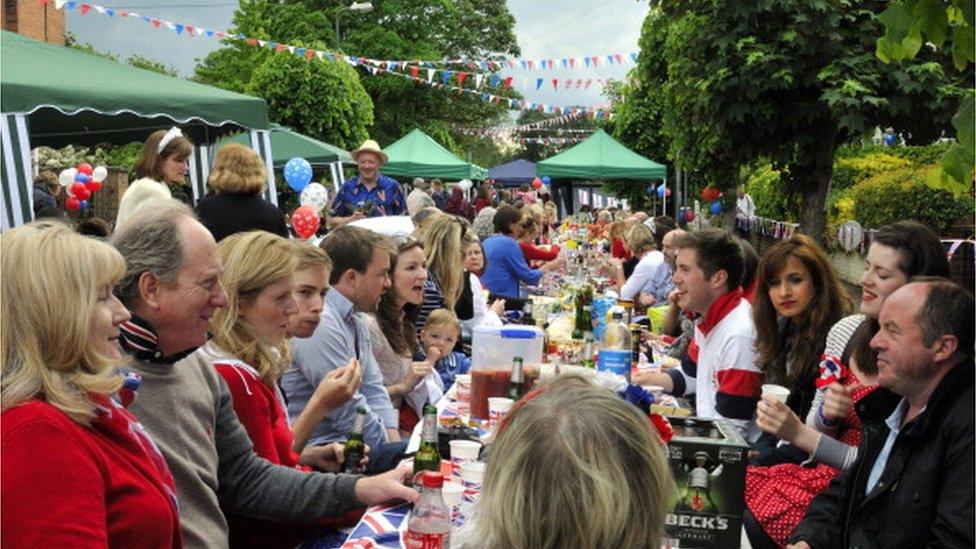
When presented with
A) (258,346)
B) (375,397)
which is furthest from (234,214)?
(258,346)

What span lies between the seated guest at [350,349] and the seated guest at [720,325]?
4.13ft

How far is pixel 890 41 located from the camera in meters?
2.93

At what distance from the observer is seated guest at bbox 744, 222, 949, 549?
11.0ft

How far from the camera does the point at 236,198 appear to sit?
6879 mm

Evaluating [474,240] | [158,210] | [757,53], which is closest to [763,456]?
[158,210]

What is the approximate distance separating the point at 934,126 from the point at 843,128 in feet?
2.45

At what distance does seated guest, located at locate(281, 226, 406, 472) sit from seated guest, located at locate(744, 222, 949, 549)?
4.48 ft

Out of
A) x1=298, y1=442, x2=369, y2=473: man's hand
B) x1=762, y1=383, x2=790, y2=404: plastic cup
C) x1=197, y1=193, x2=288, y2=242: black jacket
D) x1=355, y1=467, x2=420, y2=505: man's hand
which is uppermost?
x1=197, y1=193, x2=288, y2=242: black jacket

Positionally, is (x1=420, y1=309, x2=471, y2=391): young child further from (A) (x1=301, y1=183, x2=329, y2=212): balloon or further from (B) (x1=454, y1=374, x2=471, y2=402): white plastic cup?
(A) (x1=301, y1=183, x2=329, y2=212): balloon

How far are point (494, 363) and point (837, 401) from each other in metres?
1.26

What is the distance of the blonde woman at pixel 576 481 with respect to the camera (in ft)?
4.78

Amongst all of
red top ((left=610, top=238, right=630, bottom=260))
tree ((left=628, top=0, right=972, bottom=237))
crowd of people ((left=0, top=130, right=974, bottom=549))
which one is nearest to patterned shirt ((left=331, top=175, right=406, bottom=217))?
tree ((left=628, top=0, right=972, bottom=237))

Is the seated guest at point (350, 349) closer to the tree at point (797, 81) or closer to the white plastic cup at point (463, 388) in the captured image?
the white plastic cup at point (463, 388)

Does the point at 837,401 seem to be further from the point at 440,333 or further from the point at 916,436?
the point at 440,333
